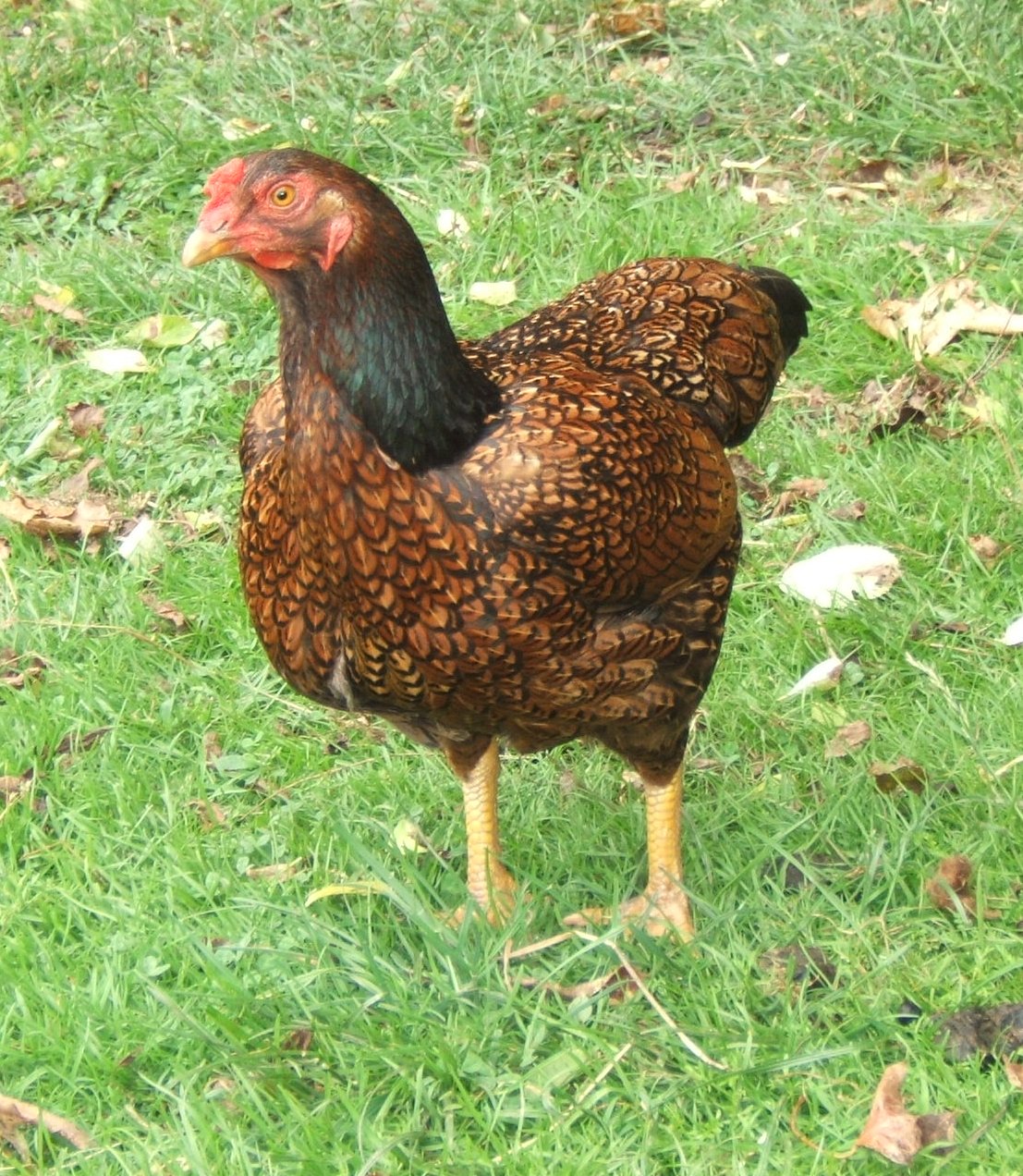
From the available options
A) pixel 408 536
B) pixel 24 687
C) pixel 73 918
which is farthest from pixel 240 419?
pixel 408 536

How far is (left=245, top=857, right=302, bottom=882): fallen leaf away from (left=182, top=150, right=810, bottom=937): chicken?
1.50 feet

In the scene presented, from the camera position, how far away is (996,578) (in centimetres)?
448

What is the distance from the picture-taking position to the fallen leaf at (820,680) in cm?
426

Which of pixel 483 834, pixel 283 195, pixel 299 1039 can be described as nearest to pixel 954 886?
pixel 483 834

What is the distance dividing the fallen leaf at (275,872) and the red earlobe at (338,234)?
1.59 meters

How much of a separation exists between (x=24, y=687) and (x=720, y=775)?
185cm

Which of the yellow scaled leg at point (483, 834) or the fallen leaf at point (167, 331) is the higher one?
the fallen leaf at point (167, 331)

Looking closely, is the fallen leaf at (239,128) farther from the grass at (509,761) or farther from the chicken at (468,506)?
the chicken at (468,506)

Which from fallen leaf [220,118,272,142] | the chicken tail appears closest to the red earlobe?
the chicken tail

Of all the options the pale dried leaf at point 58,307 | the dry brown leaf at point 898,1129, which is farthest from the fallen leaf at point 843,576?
the pale dried leaf at point 58,307

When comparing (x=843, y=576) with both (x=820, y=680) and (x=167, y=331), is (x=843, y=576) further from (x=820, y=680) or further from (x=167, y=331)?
(x=167, y=331)

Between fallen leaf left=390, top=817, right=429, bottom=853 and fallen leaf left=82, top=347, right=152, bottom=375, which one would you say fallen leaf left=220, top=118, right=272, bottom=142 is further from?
fallen leaf left=390, top=817, right=429, bottom=853

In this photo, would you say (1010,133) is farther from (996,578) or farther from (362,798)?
(362,798)

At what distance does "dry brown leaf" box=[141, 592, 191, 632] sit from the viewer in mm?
4688
